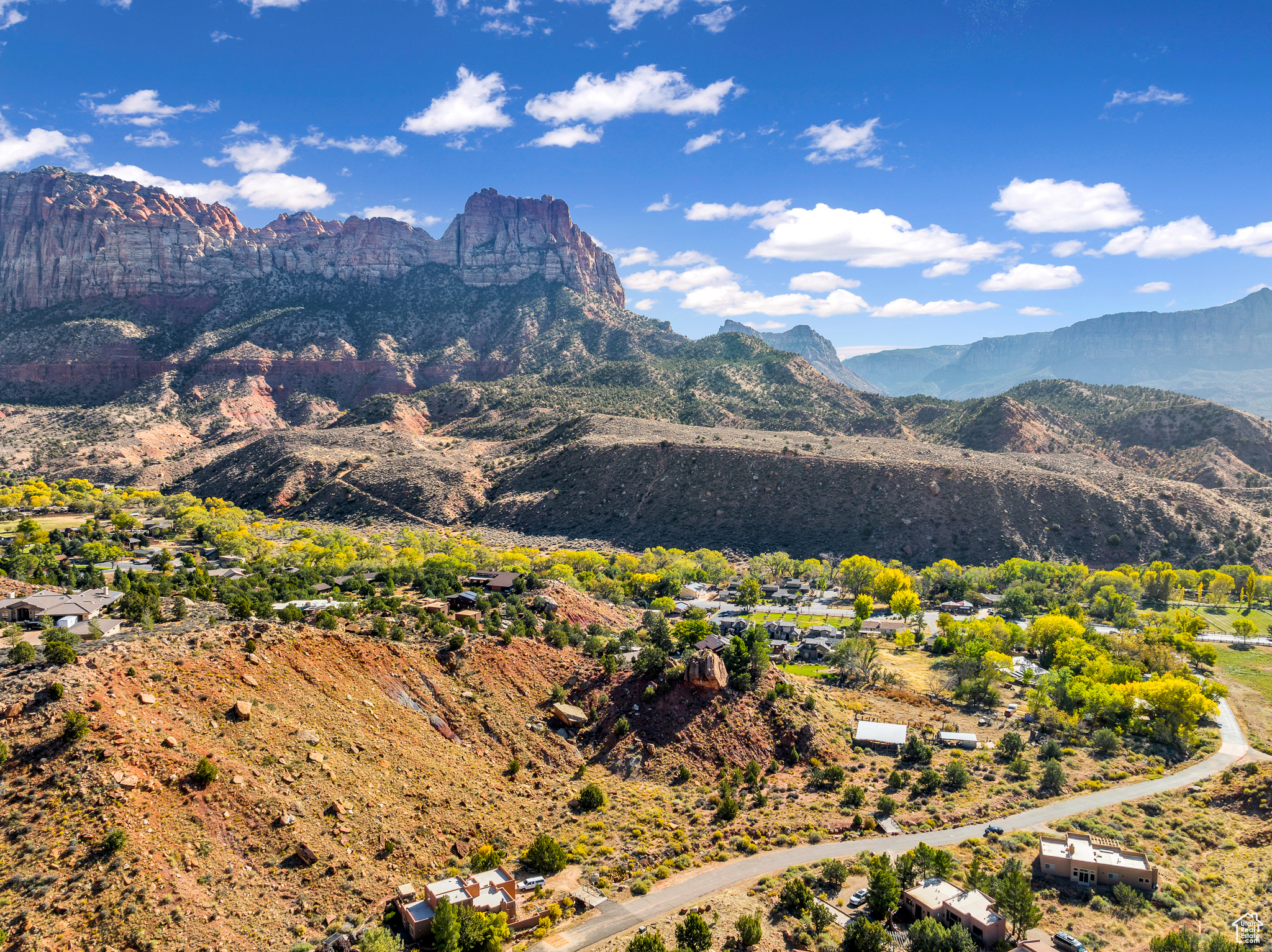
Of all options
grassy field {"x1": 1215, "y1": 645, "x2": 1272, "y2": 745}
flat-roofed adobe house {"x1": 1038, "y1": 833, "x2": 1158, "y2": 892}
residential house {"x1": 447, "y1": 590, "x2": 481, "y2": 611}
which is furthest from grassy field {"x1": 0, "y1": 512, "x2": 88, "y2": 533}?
grassy field {"x1": 1215, "y1": 645, "x2": 1272, "y2": 745}

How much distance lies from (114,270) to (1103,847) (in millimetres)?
225196

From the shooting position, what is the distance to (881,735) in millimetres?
41188

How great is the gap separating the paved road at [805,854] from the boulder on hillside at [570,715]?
1053 cm

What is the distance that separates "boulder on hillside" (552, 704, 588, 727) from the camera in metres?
36.6

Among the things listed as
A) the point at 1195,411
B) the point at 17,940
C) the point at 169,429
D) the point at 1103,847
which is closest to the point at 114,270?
the point at 169,429

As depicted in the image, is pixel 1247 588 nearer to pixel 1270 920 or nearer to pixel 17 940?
pixel 1270 920

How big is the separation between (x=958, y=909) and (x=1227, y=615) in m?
70.9

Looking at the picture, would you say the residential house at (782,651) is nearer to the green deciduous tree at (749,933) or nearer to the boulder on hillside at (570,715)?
the boulder on hillside at (570,715)

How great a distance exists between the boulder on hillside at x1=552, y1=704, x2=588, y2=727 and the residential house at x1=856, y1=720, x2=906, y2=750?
15.9m

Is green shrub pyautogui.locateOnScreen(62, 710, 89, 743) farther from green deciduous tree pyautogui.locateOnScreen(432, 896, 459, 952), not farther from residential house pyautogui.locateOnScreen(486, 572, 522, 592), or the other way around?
residential house pyautogui.locateOnScreen(486, 572, 522, 592)

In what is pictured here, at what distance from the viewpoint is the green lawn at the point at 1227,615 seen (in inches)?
2758

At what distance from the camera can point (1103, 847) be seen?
29.9 meters

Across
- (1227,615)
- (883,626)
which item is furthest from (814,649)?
(1227,615)

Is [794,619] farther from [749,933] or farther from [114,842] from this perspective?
[114,842]
